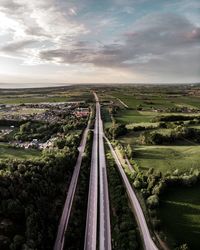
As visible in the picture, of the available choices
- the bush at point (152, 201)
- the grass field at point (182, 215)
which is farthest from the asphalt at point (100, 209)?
the grass field at point (182, 215)

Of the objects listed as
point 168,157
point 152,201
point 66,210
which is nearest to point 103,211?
point 66,210

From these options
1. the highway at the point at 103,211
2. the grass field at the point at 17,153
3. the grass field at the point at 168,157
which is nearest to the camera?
the highway at the point at 103,211

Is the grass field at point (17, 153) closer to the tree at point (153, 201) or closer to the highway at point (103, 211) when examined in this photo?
the highway at point (103, 211)

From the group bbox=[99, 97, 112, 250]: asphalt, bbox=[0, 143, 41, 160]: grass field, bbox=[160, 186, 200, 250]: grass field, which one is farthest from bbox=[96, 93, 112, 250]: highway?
bbox=[0, 143, 41, 160]: grass field

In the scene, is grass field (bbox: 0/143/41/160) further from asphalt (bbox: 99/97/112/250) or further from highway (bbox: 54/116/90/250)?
asphalt (bbox: 99/97/112/250)

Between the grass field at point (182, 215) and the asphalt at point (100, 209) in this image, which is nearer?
the grass field at point (182, 215)

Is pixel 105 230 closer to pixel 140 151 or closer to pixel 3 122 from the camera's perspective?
pixel 140 151

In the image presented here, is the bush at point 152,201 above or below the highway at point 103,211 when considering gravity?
above
